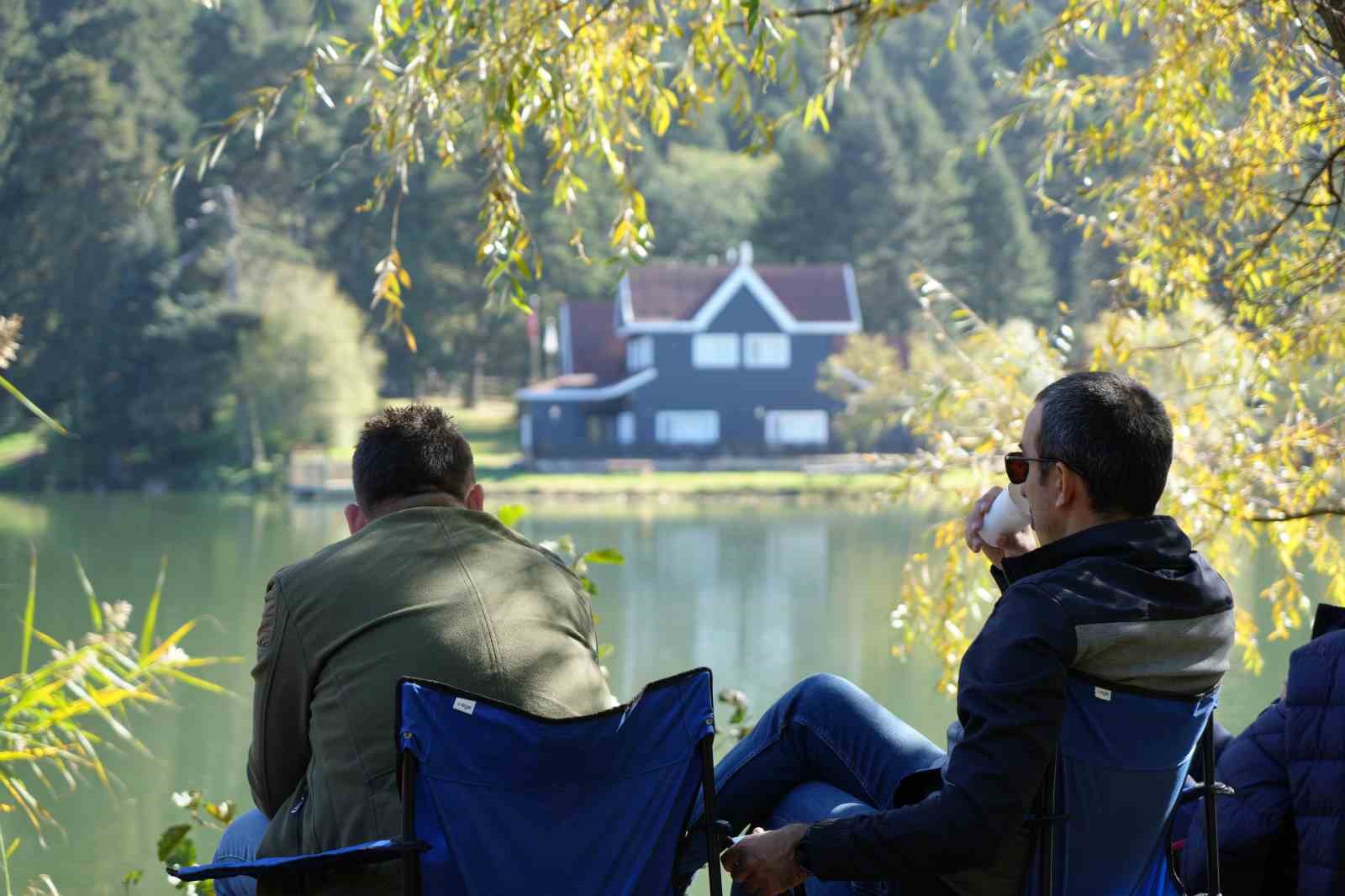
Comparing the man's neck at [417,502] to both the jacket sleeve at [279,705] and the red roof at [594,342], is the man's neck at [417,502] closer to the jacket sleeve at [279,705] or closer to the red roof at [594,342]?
the jacket sleeve at [279,705]

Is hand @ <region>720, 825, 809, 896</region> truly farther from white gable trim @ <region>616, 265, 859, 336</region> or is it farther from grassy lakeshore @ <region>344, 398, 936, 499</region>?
white gable trim @ <region>616, 265, 859, 336</region>

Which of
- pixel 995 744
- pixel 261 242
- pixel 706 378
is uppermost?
pixel 261 242

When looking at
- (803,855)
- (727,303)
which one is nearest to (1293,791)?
(803,855)

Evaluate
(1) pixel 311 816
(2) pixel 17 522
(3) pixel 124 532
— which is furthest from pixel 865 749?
(2) pixel 17 522

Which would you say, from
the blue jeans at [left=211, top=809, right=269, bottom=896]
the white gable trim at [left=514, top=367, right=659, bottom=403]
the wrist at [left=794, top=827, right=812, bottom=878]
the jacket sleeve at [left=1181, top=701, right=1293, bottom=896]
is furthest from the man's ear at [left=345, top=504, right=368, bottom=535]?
the white gable trim at [left=514, top=367, right=659, bottom=403]

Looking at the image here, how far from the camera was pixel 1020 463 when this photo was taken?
2014 mm

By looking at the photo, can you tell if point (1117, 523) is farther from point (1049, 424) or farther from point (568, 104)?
point (568, 104)

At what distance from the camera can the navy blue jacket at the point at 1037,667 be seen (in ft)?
5.93

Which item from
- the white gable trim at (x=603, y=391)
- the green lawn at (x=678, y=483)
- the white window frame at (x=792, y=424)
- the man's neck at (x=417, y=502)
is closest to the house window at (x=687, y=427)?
the white gable trim at (x=603, y=391)

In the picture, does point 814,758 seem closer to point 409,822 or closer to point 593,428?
point 409,822

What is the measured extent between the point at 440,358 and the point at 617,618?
101 feet

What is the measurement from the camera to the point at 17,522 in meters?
27.1

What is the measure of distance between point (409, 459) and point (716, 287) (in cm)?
3897

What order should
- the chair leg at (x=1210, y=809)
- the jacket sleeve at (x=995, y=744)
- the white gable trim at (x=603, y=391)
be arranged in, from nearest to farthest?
1. the jacket sleeve at (x=995, y=744)
2. the chair leg at (x=1210, y=809)
3. the white gable trim at (x=603, y=391)
